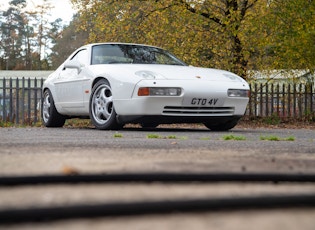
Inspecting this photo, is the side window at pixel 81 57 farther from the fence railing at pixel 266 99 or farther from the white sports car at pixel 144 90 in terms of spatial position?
the fence railing at pixel 266 99

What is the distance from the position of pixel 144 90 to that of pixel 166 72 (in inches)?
22.6

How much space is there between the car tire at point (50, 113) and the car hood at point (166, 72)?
6.09 feet

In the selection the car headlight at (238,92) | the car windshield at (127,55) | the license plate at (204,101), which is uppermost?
the car windshield at (127,55)

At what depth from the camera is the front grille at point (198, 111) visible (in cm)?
787

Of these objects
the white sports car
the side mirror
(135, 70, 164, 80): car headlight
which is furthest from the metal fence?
(135, 70, 164, 80): car headlight

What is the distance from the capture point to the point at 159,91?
25.1 feet

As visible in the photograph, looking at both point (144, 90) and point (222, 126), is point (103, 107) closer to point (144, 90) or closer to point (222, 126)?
point (144, 90)

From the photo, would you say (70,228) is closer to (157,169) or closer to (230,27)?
(157,169)

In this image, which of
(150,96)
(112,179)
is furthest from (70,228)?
(150,96)

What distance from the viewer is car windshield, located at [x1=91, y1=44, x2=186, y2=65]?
8789mm

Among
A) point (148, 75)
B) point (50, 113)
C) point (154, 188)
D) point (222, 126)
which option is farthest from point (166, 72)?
point (154, 188)

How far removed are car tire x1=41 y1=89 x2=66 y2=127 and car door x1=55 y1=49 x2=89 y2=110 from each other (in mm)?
401

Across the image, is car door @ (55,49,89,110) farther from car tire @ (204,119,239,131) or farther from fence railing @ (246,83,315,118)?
fence railing @ (246,83,315,118)

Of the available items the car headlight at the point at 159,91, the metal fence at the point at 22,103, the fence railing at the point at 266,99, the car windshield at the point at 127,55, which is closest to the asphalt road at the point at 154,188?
the car headlight at the point at 159,91
